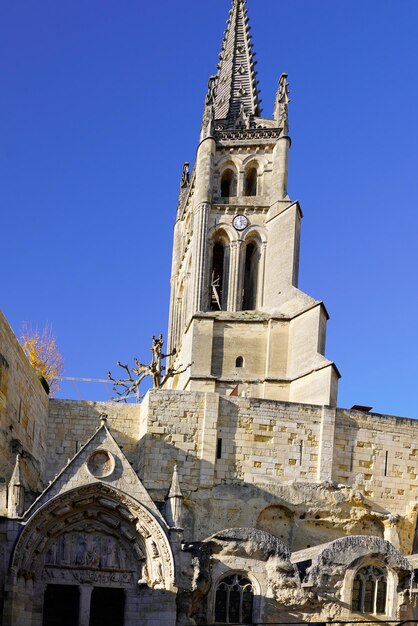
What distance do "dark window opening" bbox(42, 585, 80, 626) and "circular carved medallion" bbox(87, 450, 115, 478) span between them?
308cm

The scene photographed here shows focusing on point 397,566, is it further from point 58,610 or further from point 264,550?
point 58,610

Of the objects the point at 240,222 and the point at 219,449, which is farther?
the point at 240,222

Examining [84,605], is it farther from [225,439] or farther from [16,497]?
[225,439]

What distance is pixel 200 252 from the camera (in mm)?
55094

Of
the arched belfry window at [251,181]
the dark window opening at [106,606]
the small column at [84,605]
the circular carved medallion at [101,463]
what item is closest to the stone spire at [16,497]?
the circular carved medallion at [101,463]

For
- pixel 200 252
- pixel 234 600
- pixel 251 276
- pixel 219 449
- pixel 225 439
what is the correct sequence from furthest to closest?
pixel 251 276, pixel 200 252, pixel 225 439, pixel 219 449, pixel 234 600

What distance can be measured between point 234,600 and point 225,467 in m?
8.47

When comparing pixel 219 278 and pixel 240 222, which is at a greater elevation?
pixel 240 222

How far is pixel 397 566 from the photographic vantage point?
29594 millimetres

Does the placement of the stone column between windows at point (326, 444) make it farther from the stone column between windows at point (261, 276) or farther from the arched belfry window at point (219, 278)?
the arched belfry window at point (219, 278)

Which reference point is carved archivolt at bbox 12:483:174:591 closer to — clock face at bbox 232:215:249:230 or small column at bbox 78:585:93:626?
small column at bbox 78:585:93:626

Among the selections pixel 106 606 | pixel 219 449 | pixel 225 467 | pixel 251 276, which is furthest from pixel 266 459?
pixel 251 276

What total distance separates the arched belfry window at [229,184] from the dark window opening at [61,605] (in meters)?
31.5

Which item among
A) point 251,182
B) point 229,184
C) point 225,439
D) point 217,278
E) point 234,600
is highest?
point 251,182
